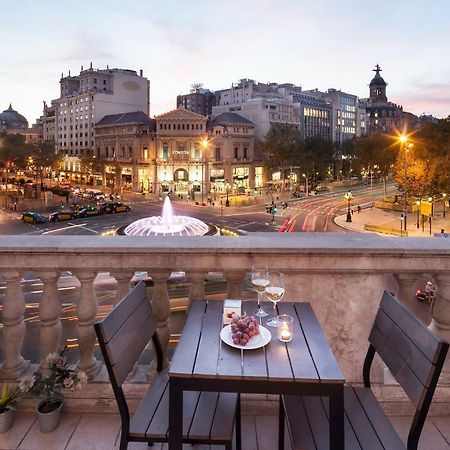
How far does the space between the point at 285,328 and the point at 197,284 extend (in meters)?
1.40

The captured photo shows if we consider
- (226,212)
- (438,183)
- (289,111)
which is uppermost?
(289,111)

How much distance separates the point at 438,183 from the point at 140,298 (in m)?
56.6

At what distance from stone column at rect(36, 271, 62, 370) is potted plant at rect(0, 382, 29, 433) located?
11.3 inches

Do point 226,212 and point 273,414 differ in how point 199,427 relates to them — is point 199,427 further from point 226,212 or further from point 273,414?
point 226,212

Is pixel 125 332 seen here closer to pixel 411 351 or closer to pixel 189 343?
pixel 189 343

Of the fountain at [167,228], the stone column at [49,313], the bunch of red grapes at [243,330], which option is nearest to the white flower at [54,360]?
the stone column at [49,313]

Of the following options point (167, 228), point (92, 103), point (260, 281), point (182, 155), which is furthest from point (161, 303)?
point (92, 103)

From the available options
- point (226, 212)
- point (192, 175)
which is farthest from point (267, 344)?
point (192, 175)

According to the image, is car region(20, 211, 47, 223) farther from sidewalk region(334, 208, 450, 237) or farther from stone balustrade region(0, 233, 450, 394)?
stone balustrade region(0, 233, 450, 394)

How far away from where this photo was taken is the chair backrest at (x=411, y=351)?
2793 millimetres

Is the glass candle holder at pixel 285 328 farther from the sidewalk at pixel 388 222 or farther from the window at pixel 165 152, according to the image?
the window at pixel 165 152

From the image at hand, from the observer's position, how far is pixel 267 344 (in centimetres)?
330

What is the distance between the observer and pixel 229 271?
452cm

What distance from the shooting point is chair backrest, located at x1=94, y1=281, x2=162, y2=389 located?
3117 millimetres
